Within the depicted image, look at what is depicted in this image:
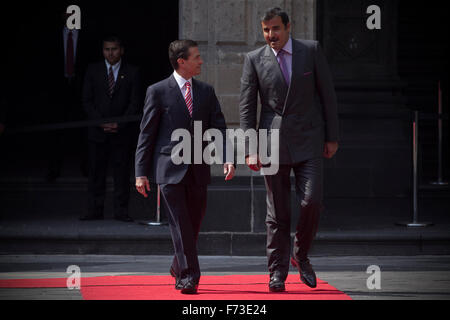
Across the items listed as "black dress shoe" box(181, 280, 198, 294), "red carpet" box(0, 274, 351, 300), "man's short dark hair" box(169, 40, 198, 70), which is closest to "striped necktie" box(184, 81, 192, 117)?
"man's short dark hair" box(169, 40, 198, 70)

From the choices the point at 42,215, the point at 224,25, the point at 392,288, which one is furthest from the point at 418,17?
the point at 392,288

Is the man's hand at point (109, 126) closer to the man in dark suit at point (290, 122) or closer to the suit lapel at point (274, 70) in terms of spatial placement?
the man in dark suit at point (290, 122)

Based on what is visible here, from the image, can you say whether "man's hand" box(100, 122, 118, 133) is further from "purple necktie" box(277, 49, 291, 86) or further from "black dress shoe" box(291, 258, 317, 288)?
"black dress shoe" box(291, 258, 317, 288)

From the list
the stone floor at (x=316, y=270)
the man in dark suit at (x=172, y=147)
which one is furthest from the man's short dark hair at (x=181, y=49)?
the stone floor at (x=316, y=270)

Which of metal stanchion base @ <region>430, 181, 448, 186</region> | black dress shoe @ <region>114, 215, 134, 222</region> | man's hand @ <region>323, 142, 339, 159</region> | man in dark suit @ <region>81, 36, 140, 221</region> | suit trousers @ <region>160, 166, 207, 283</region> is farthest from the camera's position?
metal stanchion base @ <region>430, 181, 448, 186</region>

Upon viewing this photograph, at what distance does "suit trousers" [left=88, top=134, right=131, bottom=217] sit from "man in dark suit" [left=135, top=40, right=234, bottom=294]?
3.49 m

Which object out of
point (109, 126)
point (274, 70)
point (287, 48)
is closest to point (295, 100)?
point (274, 70)

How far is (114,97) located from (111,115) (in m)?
0.20

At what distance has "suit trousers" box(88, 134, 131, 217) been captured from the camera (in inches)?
401

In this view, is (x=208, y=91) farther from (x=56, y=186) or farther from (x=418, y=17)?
(x=418, y=17)

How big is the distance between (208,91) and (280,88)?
53cm

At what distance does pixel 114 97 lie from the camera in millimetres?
10203

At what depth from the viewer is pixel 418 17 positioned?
14.4 m

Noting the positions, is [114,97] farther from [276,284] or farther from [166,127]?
[276,284]
